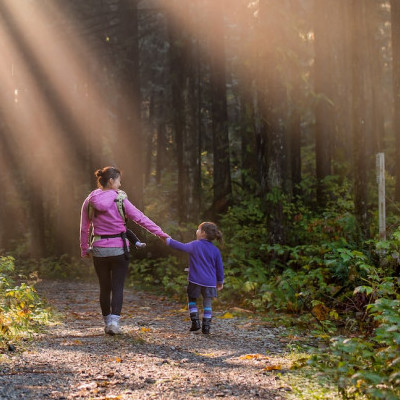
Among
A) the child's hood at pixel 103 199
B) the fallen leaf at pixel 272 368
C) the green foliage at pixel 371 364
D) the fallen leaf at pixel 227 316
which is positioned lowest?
the fallen leaf at pixel 227 316

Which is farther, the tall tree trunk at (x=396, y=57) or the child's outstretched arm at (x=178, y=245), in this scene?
the tall tree trunk at (x=396, y=57)

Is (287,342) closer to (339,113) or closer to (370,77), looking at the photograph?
(339,113)

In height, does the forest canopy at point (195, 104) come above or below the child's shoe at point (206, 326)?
above

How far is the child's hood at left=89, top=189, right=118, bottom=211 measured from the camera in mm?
Answer: 8297

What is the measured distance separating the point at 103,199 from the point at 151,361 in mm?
2441

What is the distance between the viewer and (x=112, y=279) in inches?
332

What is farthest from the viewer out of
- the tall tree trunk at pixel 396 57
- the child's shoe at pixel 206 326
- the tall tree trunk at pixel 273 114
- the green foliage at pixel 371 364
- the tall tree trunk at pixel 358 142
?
the tall tree trunk at pixel 396 57

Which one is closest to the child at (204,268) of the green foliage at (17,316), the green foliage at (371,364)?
the green foliage at (17,316)

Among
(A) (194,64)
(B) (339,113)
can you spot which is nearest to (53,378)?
(A) (194,64)

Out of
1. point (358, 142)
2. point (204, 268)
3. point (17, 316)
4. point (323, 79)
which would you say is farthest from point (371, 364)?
point (323, 79)

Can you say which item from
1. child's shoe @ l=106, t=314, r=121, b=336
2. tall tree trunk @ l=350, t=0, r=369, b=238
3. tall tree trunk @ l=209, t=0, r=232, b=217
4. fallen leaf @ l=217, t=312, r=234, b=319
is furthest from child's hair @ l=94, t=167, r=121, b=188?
tall tree trunk @ l=209, t=0, r=232, b=217

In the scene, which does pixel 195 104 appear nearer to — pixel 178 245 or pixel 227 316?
pixel 227 316

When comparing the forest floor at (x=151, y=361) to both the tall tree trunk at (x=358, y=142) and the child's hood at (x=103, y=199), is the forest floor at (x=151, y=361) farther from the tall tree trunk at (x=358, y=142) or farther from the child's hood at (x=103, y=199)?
the tall tree trunk at (x=358, y=142)

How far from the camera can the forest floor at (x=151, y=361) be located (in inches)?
214
